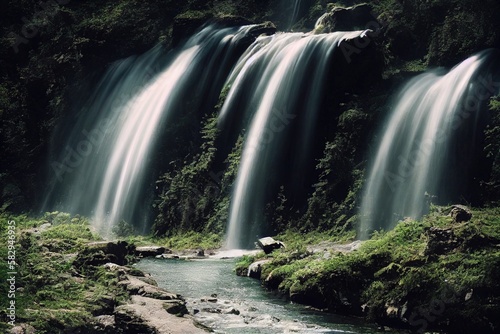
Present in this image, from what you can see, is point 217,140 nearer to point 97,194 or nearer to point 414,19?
point 97,194

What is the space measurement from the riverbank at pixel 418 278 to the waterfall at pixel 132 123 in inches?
664

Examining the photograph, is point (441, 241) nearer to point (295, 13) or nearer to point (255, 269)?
point (255, 269)

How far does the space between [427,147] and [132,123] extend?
702 inches

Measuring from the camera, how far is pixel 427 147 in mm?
21047

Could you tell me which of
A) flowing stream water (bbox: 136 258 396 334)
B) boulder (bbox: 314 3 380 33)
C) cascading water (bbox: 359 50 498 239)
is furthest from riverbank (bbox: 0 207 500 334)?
boulder (bbox: 314 3 380 33)

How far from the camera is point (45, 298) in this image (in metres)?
11.1

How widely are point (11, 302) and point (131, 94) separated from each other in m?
26.7

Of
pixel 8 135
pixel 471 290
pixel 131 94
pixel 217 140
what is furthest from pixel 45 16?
pixel 471 290

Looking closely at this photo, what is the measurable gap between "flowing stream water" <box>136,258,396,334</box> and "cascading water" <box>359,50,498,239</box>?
6.35m

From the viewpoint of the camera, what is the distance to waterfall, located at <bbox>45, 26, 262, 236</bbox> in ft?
102

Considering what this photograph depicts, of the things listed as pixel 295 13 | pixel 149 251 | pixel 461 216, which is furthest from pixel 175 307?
pixel 295 13

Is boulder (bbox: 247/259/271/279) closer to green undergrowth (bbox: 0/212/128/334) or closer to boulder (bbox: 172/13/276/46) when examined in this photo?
green undergrowth (bbox: 0/212/128/334)

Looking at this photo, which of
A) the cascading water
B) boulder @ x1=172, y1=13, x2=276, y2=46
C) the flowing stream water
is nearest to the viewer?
the flowing stream water

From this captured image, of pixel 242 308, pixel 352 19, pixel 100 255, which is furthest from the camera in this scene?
pixel 352 19
